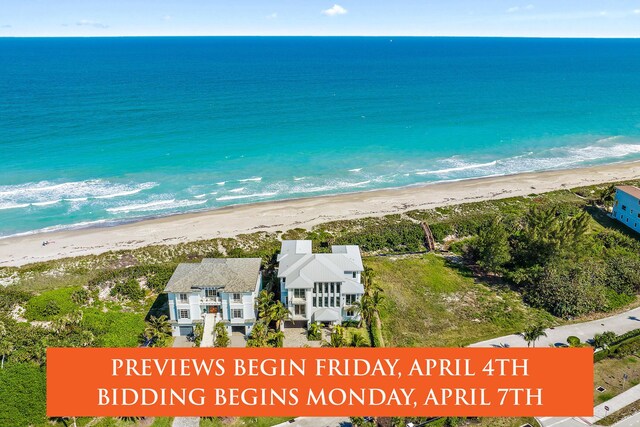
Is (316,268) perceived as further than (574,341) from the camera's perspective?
Yes

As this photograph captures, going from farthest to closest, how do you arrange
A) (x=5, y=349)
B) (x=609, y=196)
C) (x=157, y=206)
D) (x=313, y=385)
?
(x=157, y=206), (x=609, y=196), (x=5, y=349), (x=313, y=385)

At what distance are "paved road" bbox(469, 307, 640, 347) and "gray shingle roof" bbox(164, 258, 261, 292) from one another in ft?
69.4

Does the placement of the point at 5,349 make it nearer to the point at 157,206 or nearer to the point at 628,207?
the point at 157,206

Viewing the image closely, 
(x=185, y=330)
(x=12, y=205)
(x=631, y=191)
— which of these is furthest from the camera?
(x=12, y=205)

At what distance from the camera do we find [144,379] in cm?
2523

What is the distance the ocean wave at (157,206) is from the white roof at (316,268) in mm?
33835

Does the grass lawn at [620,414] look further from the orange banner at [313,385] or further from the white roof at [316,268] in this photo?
the white roof at [316,268]

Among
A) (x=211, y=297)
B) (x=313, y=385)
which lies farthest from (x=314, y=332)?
(x=313, y=385)

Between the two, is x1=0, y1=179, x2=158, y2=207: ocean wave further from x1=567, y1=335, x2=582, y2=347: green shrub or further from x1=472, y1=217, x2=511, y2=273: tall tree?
x1=567, y1=335, x2=582, y2=347: green shrub

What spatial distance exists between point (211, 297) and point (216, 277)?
73.4 inches

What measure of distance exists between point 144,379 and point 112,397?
7.17 ft

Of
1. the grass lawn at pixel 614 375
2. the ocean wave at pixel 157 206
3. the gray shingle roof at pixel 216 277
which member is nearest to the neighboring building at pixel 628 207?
the grass lawn at pixel 614 375

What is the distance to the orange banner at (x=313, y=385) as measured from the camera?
2539 cm

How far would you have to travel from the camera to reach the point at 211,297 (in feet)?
139
